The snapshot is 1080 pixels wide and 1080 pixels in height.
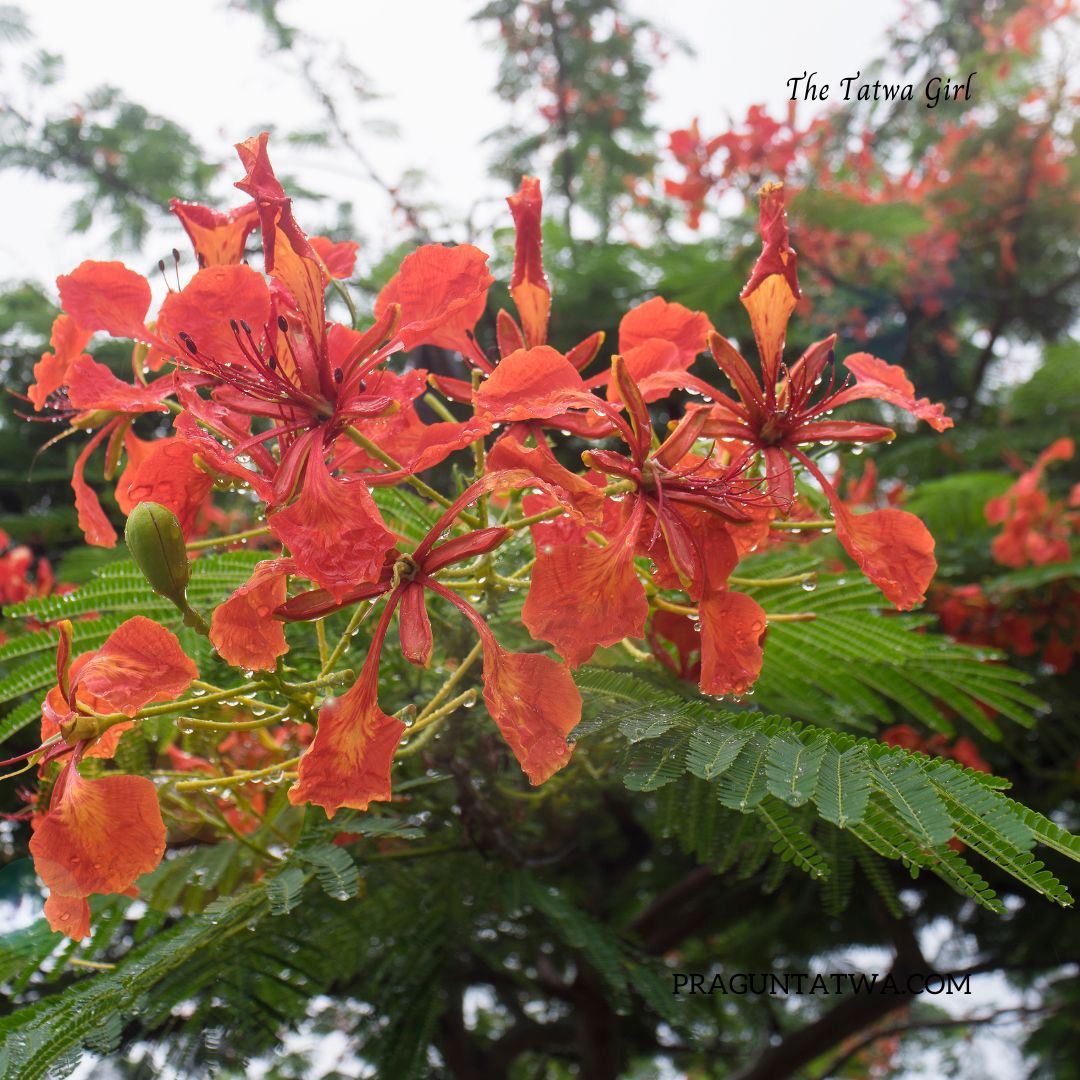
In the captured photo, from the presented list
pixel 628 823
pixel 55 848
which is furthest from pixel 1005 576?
pixel 55 848

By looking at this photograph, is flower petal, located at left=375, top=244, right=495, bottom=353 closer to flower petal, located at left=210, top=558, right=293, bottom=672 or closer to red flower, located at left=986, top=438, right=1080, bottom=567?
flower petal, located at left=210, top=558, right=293, bottom=672

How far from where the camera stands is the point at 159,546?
1.04 metres

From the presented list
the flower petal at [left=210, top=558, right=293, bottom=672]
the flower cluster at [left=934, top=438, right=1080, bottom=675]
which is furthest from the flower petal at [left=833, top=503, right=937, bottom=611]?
the flower cluster at [left=934, top=438, right=1080, bottom=675]

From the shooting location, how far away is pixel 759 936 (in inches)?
157

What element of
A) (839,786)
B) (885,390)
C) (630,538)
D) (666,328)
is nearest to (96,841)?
(630,538)

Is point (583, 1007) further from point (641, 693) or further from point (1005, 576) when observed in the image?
point (641, 693)

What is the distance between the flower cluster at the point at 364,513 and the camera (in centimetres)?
105

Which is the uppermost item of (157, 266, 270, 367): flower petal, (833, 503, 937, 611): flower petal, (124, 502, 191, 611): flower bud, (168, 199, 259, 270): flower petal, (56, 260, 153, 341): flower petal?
(168, 199, 259, 270): flower petal

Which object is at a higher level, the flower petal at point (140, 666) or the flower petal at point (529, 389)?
the flower petal at point (529, 389)

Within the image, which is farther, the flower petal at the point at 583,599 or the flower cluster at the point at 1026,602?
the flower cluster at the point at 1026,602

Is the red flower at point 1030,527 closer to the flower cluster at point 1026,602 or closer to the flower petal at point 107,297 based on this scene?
the flower cluster at point 1026,602

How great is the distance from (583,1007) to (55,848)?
8.22 ft

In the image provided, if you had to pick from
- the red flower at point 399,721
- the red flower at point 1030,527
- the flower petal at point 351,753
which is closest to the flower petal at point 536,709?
the red flower at point 399,721

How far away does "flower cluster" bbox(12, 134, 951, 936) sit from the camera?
105 centimetres
